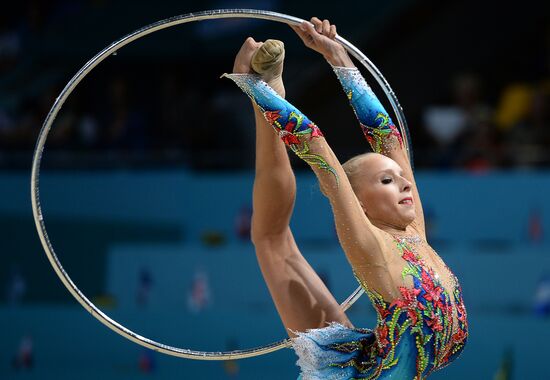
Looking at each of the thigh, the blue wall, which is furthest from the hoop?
the blue wall

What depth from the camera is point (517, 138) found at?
587 cm

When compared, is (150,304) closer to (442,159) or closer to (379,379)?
(442,159)

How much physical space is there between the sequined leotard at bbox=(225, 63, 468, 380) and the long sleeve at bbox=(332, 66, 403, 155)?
0.26m

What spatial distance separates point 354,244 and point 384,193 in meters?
0.24

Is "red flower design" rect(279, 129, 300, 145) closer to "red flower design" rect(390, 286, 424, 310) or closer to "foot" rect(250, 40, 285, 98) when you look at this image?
"foot" rect(250, 40, 285, 98)

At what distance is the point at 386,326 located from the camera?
2.84 m

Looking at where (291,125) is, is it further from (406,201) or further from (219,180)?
(219,180)

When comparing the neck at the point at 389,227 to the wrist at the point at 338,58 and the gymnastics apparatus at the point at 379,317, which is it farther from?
the wrist at the point at 338,58

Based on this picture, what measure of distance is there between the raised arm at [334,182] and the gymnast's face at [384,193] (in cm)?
13

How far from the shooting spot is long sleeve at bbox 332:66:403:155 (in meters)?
3.12

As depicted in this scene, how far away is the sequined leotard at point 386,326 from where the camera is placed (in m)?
2.81

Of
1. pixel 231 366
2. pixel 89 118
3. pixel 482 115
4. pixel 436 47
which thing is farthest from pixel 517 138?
pixel 89 118

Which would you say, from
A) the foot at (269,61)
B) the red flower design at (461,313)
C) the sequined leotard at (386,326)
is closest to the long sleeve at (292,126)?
the sequined leotard at (386,326)

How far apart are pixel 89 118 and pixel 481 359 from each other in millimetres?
2801
